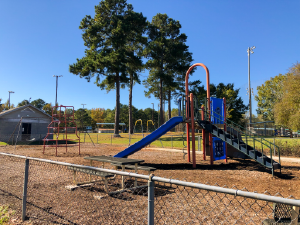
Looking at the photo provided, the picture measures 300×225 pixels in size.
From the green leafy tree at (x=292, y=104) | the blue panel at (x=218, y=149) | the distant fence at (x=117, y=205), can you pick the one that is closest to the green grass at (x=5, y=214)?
the distant fence at (x=117, y=205)

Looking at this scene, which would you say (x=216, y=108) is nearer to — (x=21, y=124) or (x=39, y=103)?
(x=21, y=124)

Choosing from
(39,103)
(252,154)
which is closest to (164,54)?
(252,154)

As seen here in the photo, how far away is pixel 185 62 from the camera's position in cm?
4088

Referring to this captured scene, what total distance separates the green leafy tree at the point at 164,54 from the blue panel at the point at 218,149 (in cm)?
2690

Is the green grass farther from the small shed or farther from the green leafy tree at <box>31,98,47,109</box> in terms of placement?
→ the green leafy tree at <box>31,98,47,109</box>

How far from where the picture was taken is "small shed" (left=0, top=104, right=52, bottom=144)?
2617 centimetres

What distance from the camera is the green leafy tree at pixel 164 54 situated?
38938mm

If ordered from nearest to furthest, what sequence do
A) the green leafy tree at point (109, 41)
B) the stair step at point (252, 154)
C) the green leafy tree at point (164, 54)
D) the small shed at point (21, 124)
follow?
the stair step at point (252, 154), the small shed at point (21, 124), the green leafy tree at point (109, 41), the green leafy tree at point (164, 54)

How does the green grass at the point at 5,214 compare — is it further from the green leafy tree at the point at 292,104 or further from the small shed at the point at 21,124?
the small shed at the point at 21,124

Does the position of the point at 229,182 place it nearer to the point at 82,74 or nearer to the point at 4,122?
the point at 4,122

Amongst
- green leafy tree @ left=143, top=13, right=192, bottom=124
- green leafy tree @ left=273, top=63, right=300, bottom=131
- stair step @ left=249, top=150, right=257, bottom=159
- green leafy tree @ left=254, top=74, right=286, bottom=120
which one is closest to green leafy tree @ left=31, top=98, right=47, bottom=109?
green leafy tree @ left=143, top=13, right=192, bottom=124

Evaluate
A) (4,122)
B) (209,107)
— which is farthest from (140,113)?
(209,107)

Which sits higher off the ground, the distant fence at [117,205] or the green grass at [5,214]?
the green grass at [5,214]

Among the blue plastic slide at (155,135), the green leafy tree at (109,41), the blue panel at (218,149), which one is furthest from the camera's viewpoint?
the green leafy tree at (109,41)
